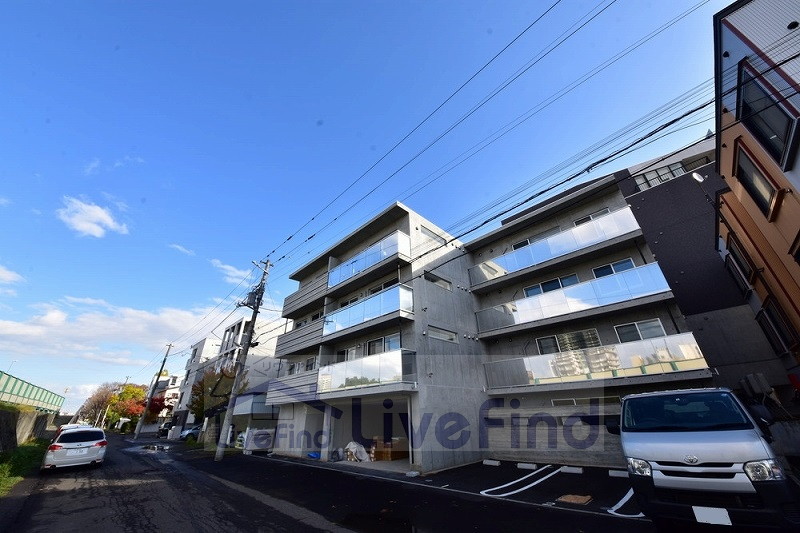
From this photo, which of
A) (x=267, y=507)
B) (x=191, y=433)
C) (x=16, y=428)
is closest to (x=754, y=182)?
(x=267, y=507)

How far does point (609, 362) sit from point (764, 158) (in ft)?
21.5

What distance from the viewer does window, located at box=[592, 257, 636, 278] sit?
1127 cm

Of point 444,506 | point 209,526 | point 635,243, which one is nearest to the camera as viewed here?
point 209,526

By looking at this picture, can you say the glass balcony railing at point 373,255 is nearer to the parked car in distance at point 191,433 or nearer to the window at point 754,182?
the window at point 754,182

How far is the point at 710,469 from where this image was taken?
374cm

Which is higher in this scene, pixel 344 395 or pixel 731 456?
pixel 344 395

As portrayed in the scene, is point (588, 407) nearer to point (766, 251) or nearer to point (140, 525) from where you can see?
point (766, 251)

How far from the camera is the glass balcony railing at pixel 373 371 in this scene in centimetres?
1062

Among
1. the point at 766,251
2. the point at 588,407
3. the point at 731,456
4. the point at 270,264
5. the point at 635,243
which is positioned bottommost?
the point at 731,456

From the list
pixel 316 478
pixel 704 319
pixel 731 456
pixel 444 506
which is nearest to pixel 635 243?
pixel 704 319

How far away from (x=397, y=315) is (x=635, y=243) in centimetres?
918

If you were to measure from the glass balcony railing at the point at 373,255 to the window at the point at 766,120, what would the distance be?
989cm

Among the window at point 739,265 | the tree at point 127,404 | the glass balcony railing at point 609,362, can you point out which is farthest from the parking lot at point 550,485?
the tree at point 127,404

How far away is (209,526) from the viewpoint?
16.9ft
